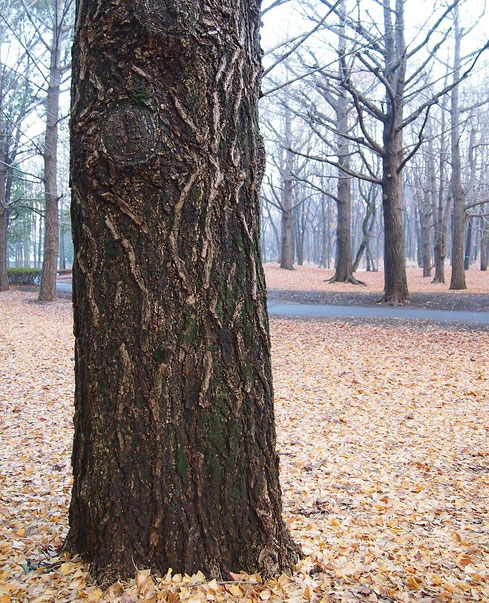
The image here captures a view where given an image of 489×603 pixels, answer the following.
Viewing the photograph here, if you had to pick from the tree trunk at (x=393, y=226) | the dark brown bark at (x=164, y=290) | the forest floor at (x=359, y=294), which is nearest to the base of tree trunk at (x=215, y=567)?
the dark brown bark at (x=164, y=290)

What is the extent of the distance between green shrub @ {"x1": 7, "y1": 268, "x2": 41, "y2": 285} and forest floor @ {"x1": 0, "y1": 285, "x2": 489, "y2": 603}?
17.8 metres

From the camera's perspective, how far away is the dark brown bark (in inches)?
77.0

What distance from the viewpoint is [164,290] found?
198 cm

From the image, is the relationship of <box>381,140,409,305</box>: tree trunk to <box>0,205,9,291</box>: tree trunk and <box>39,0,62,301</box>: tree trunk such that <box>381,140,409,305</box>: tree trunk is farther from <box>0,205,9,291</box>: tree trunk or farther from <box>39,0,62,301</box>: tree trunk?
<box>0,205,9,291</box>: tree trunk

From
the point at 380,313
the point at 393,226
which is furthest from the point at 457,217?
the point at 380,313

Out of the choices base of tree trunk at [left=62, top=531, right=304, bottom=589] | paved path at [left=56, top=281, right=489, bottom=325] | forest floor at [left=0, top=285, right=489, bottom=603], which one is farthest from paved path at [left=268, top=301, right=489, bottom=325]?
base of tree trunk at [left=62, top=531, right=304, bottom=589]

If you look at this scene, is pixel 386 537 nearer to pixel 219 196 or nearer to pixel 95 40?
pixel 219 196

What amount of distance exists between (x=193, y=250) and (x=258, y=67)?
86 centimetres

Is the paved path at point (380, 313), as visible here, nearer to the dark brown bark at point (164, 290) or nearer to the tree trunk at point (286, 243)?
the dark brown bark at point (164, 290)

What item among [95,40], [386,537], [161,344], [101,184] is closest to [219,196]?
[101,184]

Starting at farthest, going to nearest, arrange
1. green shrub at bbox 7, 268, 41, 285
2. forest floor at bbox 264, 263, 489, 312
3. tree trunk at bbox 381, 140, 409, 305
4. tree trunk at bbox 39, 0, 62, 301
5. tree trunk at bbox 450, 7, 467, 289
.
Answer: green shrub at bbox 7, 268, 41, 285 < tree trunk at bbox 450, 7, 467, 289 < forest floor at bbox 264, 263, 489, 312 < tree trunk at bbox 381, 140, 409, 305 < tree trunk at bbox 39, 0, 62, 301

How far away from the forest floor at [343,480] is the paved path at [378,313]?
415cm

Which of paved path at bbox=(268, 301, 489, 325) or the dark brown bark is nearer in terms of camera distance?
the dark brown bark

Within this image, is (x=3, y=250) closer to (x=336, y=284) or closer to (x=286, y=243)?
(x=336, y=284)
